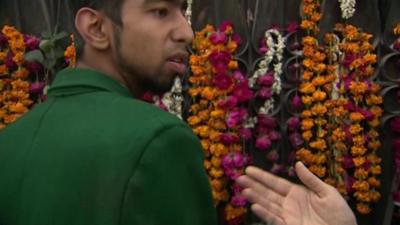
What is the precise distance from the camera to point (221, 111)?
3609mm

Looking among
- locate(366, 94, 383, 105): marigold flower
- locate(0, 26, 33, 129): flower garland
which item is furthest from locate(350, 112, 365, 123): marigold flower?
locate(0, 26, 33, 129): flower garland

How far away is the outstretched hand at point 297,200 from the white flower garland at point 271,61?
2281mm

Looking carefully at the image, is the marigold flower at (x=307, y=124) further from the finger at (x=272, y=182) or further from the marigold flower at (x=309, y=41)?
the finger at (x=272, y=182)

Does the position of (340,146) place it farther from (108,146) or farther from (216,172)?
(108,146)

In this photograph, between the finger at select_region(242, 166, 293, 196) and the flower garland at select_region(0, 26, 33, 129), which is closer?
the finger at select_region(242, 166, 293, 196)

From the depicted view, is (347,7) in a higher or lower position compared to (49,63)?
higher

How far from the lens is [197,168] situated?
42.9 inches

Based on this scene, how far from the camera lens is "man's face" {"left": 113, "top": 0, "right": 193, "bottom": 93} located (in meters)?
1.28

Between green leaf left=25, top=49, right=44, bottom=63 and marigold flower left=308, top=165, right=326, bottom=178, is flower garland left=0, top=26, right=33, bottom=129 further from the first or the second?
marigold flower left=308, top=165, right=326, bottom=178

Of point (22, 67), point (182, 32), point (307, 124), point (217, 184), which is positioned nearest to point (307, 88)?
point (307, 124)

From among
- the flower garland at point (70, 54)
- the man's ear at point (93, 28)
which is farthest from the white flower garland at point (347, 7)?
the man's ear at point (93, 28)

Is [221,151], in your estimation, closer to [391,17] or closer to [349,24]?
[349,24]

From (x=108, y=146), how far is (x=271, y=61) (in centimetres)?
283

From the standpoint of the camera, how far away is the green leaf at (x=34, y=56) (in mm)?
3779
